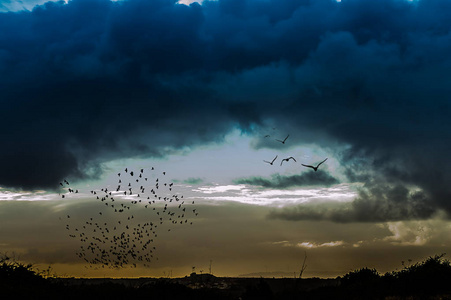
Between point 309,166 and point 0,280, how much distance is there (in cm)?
2192

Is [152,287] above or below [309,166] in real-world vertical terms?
below

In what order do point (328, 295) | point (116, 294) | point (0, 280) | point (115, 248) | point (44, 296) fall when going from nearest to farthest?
point (44, 296) < point (0, 280) < point (116, 294) < point (328, 295) < point (115, 248)

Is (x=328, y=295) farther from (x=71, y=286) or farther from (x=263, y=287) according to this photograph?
(x=71, y=286)

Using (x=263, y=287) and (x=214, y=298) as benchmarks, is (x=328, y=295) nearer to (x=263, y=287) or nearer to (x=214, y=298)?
(x=263, y=287)

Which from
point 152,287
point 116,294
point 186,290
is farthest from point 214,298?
point 116,294

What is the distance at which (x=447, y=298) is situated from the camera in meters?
31.1

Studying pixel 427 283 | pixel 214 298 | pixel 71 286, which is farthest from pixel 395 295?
pixel 71 286

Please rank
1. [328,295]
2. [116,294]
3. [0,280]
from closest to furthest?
[0,280]
[116,294]
[328,295]

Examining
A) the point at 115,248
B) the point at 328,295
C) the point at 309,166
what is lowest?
the point at 328,295

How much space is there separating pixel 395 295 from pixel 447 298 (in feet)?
11.9

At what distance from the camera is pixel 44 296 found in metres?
26.7

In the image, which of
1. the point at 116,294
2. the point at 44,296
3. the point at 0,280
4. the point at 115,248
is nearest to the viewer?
the point at 44,296

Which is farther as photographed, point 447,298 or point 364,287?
point 364,287

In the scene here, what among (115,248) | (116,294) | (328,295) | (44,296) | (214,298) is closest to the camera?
(44,296)
